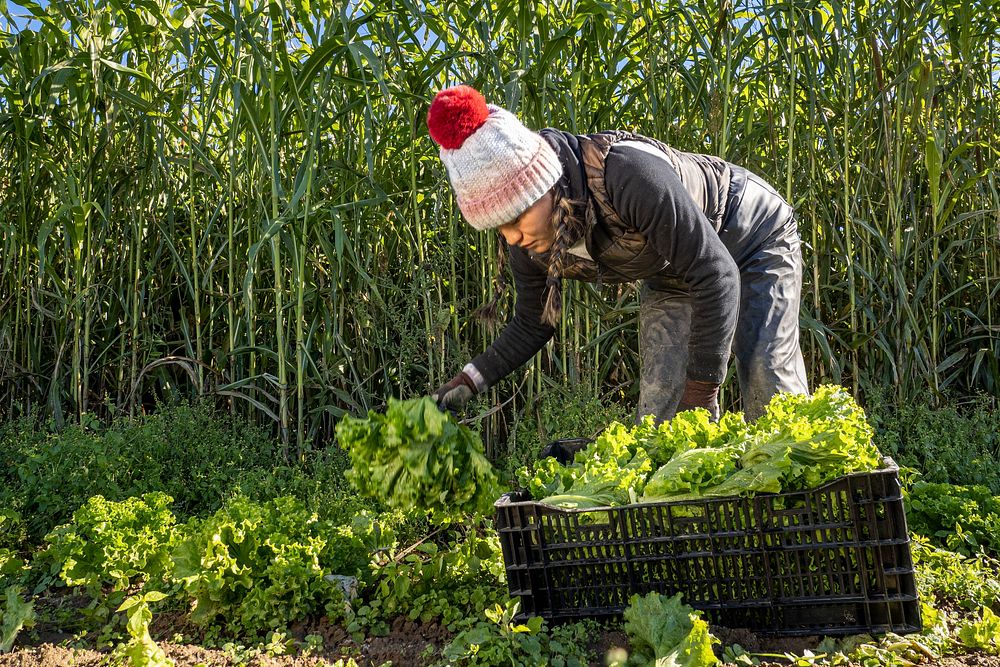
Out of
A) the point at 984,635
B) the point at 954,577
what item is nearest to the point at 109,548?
the point at 984,635

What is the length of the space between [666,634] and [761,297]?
3.96 feet

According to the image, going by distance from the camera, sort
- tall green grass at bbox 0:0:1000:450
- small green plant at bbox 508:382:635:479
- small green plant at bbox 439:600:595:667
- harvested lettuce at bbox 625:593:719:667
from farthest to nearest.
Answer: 1. tall green grass at bbox 0:0:1000:450
2. small green plant at bbox 508:382:635:479
3. small green plant at bbox 439:600:595:667
4. harvested lettuce at bbox 625:593:719:667

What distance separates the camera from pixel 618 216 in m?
2.29

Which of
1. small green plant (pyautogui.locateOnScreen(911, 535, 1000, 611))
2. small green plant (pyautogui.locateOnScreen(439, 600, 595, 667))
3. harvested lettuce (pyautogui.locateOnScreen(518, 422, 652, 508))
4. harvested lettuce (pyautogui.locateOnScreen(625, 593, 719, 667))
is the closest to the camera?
harvested lettuce (pyautogui.locateOnScreen(625, 593, 719, 667))

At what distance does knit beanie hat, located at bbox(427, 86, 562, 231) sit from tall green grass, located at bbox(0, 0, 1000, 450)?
1.51m

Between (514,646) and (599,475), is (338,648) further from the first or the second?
(599,475)

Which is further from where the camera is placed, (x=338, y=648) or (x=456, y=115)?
(x=338, y=648)

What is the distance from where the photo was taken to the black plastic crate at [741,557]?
6.39 ft

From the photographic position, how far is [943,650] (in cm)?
198

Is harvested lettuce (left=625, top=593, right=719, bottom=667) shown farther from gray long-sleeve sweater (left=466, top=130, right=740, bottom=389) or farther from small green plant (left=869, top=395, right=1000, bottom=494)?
small green plant (left=869, top=395, right=1000, bottom=494)

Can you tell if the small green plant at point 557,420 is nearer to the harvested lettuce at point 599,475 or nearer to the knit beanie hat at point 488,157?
the harvested lettuce at point 599,475

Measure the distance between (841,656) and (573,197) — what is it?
4.50 feet

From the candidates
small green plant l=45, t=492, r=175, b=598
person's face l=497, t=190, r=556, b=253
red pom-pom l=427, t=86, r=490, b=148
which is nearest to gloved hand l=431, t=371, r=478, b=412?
person's face l=497, t=190, r=556, b=253

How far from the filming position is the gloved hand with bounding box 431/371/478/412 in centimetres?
251
